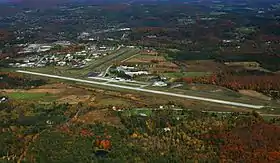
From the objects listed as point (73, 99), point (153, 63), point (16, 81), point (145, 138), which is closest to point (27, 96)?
point (73, 99)

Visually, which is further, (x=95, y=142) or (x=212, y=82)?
(x=212, y=82)

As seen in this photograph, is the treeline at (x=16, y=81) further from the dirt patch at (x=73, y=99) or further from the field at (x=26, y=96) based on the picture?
the dirt patch at (x=73, y=99)

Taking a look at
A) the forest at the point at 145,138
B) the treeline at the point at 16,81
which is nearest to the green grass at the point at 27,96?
the treeline at the point at 16,81

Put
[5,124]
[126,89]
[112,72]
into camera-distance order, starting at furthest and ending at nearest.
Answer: [112,72] < [126,89] < [5,124]

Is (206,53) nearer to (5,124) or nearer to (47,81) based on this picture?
(47,81)

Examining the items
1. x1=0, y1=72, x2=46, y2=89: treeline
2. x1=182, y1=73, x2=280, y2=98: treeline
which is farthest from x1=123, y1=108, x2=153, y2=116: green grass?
x1=0, y1=72, x2=46, y2=89: treeline

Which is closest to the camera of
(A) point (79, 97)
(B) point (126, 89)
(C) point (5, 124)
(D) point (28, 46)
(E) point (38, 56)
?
(C) point (5, 124)

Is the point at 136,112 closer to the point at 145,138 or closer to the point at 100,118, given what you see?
the point at 100,118

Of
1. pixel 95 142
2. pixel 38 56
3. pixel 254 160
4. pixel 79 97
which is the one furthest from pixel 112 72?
pixel 254 160
